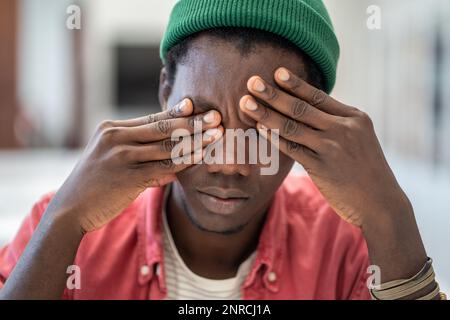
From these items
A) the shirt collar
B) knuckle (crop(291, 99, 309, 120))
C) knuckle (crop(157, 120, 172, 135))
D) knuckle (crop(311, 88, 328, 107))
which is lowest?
the shirt collar

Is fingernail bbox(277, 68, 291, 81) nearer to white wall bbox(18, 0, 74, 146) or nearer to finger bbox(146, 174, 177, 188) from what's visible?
finger bbox(146, 174, 177, 188)

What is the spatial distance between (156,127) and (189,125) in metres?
0.05

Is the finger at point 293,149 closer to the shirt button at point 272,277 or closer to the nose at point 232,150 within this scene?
the nose at point 232,150

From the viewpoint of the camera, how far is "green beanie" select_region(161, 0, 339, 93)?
2.67 ft

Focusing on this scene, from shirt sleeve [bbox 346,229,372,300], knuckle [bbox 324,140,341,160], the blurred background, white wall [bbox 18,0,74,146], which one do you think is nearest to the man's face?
knuckle [bbox 324,140,341,160]

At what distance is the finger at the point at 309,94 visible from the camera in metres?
0.79

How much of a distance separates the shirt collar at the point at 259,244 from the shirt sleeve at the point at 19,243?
0.64 ft

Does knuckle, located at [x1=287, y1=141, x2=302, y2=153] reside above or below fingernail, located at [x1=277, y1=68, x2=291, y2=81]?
below

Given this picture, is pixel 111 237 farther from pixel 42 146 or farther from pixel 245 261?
pixel 42 146

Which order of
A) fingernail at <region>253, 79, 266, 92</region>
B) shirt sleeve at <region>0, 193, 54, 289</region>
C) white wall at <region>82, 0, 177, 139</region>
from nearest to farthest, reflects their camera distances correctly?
fingernail at <region>253, 79, 266, 92</region> < shirt sleeve at <region>0, 193, 54, 289</region> < white wall at <region>82, 0, 177, 139</region>

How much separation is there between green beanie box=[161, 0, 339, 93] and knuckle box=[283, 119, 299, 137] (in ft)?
0.47

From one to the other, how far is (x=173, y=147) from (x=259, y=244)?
324 mm

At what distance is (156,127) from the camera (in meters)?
0.81
